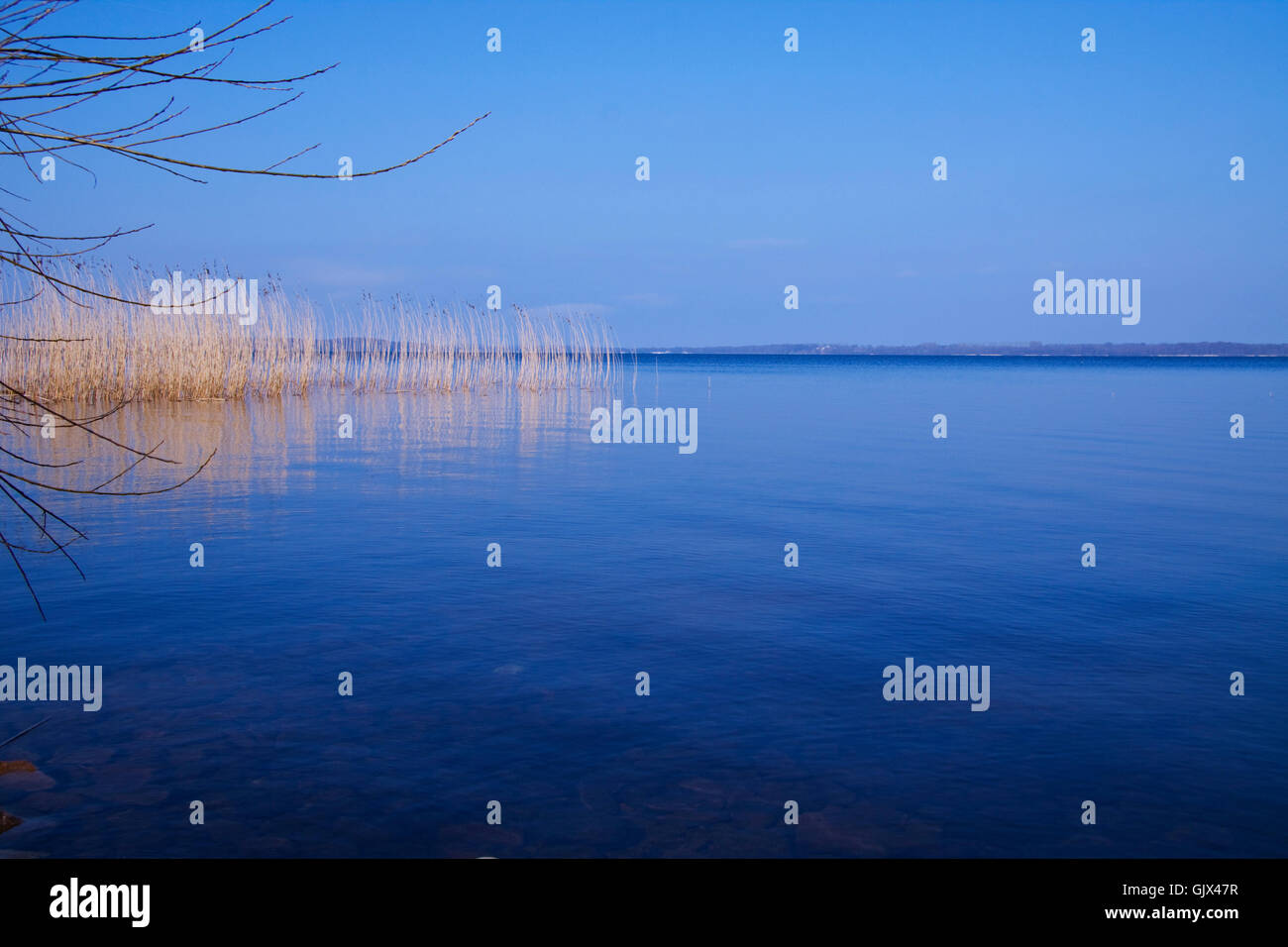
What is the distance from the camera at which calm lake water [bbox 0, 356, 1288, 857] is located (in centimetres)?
342

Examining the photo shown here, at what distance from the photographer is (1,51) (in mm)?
1804

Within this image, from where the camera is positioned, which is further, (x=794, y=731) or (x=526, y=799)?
(x=794, y=731)

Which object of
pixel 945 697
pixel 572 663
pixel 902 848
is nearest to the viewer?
pixel 902 848

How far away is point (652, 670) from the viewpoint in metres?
4.99

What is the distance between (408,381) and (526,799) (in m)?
29.7

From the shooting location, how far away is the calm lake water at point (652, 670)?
11.2ft

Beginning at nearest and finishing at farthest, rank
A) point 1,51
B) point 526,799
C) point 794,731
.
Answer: point 1,51 < point 526,799 < point 794,731

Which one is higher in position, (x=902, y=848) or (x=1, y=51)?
(x=1, y=51)
